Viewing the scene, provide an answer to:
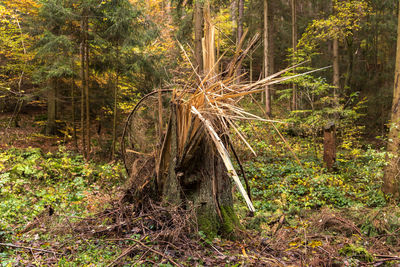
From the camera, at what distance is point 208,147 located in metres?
3.55

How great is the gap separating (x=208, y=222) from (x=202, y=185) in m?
0.49

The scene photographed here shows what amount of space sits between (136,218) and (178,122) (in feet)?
4.83

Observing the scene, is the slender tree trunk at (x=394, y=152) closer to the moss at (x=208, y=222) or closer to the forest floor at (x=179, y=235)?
the forest floor at (x=179, y=235)

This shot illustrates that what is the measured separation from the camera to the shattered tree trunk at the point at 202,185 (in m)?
3.46

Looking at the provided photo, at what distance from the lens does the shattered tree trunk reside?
3.46 meters

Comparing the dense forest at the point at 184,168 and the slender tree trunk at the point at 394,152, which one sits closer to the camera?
the dense forest at the point at 184,168

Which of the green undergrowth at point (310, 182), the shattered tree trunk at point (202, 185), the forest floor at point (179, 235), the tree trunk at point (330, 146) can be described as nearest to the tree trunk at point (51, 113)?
the forest floor at point (179, 235)

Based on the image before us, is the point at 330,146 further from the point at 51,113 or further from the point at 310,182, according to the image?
the point at 51,113

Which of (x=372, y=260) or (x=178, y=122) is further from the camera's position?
(x=178, y=122)

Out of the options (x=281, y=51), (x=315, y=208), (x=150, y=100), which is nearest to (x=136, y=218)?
(x=150, y=100)

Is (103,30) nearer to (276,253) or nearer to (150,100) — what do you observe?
(150,100)

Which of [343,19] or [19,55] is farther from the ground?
[343,19]

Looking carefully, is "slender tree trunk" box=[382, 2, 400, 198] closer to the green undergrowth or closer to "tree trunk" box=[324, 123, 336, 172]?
the green undergrowth

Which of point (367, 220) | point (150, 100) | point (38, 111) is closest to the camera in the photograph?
point (367, 220)
